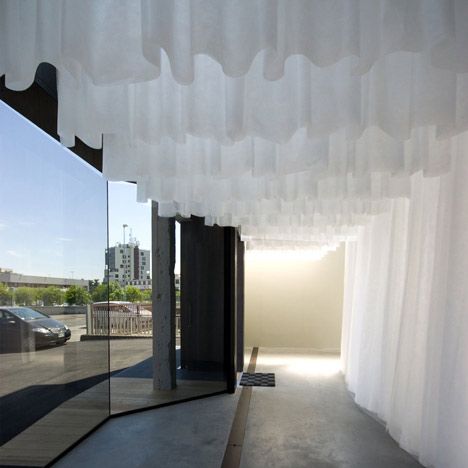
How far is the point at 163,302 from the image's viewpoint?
629cm

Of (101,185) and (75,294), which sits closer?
(75,294)

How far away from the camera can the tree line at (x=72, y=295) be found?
353 centimetres

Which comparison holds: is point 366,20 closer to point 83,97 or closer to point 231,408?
point 83,97

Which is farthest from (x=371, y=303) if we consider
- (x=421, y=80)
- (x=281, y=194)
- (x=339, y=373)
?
(x=421, y=80)

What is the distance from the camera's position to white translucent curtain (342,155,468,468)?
135 inches

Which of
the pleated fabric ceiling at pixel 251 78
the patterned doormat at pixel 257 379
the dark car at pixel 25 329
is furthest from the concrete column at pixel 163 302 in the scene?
the pleated fabric ceiling at pixel 251 78

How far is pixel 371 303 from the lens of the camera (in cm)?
620

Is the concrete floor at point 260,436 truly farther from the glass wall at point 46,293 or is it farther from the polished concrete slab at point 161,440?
the glass wall at point 46,293

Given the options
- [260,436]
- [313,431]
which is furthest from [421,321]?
[260,436]

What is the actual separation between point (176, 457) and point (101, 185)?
2.96 meters

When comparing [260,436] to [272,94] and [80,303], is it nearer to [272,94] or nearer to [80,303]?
[80,303]

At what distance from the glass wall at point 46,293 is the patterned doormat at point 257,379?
9.38 ft

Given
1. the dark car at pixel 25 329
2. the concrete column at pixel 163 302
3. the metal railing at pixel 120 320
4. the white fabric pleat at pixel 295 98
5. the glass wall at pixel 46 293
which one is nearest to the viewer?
the white fabric pleat at pixel 295 98

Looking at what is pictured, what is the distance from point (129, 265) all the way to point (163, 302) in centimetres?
91
